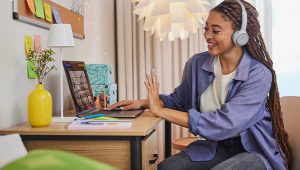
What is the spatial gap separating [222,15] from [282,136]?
543mm

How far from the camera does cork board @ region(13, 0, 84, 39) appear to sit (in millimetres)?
1604

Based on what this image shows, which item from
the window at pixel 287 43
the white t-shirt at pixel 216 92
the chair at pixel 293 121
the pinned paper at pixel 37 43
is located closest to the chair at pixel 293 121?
the chair at pixel 293 121

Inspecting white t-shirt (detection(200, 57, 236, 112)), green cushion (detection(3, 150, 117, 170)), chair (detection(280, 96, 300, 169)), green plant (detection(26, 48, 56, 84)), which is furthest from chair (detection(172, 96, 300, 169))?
green cushion (detection(3, 150, 117, 170))

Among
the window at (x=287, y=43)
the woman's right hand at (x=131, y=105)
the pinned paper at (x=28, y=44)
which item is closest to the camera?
the pinned paper at (x=28, y=44)

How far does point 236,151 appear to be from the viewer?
158cm

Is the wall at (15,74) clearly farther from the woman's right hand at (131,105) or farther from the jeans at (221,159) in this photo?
the jeans at (221,159)

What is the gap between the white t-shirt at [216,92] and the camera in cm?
166

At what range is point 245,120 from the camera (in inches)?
58.4

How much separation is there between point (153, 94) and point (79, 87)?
0.42 metres

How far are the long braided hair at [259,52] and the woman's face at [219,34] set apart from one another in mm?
22

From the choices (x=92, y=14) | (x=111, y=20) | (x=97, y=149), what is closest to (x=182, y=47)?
(x=111, y=20)

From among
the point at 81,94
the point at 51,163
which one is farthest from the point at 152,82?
the point at 51,163

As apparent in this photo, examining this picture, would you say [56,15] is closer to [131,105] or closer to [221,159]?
[131,105]

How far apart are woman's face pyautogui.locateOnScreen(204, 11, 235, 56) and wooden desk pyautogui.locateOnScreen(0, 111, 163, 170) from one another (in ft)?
1.63
